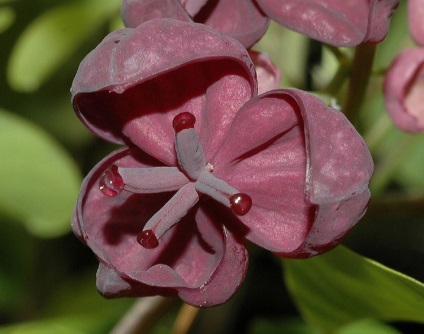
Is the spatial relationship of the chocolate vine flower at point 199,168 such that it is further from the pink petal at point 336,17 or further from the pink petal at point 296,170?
the pink petal at point 336,17

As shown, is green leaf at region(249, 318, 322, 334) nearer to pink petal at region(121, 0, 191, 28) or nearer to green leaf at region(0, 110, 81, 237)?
green leaf at region(0, 110, 81, 237)

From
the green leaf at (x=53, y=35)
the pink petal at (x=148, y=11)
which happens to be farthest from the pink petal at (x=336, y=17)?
the green leaf at (x=53, y=35)

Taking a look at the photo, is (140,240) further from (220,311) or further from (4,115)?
(220,311)

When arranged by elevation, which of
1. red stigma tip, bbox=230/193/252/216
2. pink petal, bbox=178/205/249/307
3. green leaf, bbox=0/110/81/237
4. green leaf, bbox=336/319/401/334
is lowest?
green leaf, bbox=336/319/401/334

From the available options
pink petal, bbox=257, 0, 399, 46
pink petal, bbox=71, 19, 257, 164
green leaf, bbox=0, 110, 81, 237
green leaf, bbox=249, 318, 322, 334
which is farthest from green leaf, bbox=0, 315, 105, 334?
pink petal, bbox=257, 0, 399, 46

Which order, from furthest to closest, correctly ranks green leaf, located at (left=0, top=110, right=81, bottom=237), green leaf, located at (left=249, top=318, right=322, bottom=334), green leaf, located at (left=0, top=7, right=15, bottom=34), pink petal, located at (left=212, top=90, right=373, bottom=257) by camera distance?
1. green leaf, located at (left=249, top=318, right=322, bottom=334)
2. green leaf, located at (left=0, top=110, right=81, bottom=237)
3. green leaf, located at (left=0, top=7, right=15, bottom=34)
4. pink petal, located at (left=212, top=90, right=373, bottom=257)

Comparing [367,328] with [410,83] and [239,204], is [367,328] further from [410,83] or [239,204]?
[239,204]

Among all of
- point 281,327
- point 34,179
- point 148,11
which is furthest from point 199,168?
point 281,327

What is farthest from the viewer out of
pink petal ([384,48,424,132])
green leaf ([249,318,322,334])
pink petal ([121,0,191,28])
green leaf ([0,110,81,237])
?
green leaf ([249,318,322,334])
